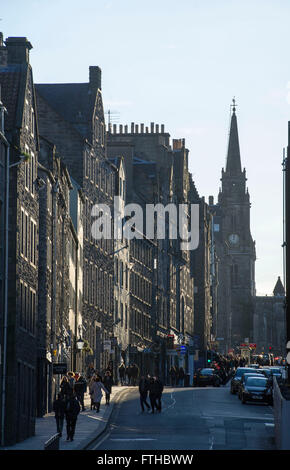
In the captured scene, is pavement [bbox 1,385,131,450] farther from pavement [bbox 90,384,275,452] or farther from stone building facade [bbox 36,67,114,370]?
stone building facade [bbox 36,67,114,370]

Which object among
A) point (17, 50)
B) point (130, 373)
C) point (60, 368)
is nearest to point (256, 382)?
point (60, 368)

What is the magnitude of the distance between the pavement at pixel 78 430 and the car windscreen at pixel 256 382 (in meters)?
7.33

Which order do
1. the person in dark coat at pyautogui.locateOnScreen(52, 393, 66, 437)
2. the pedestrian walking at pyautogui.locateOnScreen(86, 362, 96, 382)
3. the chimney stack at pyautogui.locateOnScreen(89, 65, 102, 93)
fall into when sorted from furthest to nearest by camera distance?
the chimney stack at pyautogui.locateOnScreen(89, 65, 102, 93) → the pedestrian walking at pyautogui.locateOnScreen(86, 362, 96, 382) → the person in dark coat at pyautogui.locateOnScreen(52, 393, 66, 437)

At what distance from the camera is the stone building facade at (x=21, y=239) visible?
35.7 m

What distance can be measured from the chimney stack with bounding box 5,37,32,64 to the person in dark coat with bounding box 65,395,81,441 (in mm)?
12229

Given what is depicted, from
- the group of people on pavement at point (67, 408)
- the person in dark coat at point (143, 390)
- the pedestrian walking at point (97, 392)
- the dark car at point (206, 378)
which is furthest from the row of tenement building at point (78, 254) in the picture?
the dark car at point (206, 378)

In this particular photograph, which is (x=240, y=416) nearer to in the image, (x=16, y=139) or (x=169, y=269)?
(x=16, y=139)

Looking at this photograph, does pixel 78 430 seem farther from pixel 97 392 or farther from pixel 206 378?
pixel 206 378

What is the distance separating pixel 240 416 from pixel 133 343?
4312cm

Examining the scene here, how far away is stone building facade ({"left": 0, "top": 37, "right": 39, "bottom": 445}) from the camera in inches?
1404

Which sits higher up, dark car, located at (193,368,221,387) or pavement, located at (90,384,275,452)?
dark car, located at (193,368,221,387)

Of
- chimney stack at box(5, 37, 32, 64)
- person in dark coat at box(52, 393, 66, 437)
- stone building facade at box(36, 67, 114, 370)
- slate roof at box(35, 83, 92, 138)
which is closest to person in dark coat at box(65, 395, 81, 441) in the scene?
person in dark coat at box(52, 393, 66, 437)

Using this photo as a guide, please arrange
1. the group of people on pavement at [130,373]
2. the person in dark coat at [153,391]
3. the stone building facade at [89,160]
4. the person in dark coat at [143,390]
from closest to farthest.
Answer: the person in dark coat at [153,391] → the person in dark coat at [143,390] → the stone building facade at [89,160] → the group of people on pavement at [130,373]

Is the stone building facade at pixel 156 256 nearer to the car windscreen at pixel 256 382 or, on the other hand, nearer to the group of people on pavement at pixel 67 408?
the car windscreen at pixel 256 382
